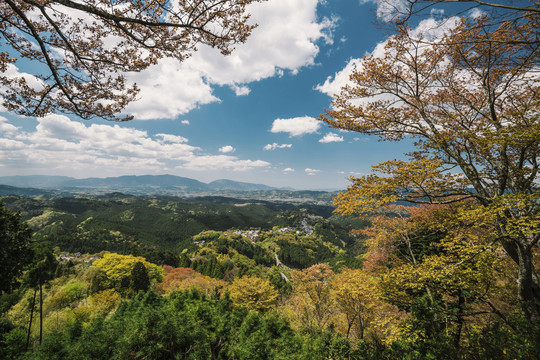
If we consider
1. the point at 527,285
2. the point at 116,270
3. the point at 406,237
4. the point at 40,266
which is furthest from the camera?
the point at 116,270

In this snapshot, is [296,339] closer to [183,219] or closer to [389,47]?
[389,47]

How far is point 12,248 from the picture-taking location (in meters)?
14.6

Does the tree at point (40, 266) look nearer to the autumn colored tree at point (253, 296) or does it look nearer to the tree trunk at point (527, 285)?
the autumn colored tree at point (253, 296)

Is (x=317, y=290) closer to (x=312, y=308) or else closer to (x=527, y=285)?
(x=312, y=308)

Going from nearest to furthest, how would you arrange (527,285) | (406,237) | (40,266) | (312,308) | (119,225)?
(527,285) → (406,237) → (40,266) → (312,308) → (119,225)

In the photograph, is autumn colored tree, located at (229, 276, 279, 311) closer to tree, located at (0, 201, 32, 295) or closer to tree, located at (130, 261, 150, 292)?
tree, located at (130, 261, 150, 292)

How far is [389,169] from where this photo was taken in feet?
20.0

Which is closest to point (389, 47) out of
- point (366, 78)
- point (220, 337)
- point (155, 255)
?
point (366, 78)

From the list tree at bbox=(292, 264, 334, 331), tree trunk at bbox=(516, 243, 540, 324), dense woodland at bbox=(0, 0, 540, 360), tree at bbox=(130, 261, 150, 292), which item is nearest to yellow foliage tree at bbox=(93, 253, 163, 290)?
tree at bbox=(130, 261, 150, 292)

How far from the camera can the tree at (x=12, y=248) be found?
558 inches

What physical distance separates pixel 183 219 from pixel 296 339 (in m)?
155

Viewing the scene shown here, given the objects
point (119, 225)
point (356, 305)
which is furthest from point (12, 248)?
point (119, 225)

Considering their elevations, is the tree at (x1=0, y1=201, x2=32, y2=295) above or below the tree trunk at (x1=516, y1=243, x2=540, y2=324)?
below

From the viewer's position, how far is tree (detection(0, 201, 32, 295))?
1418cm
